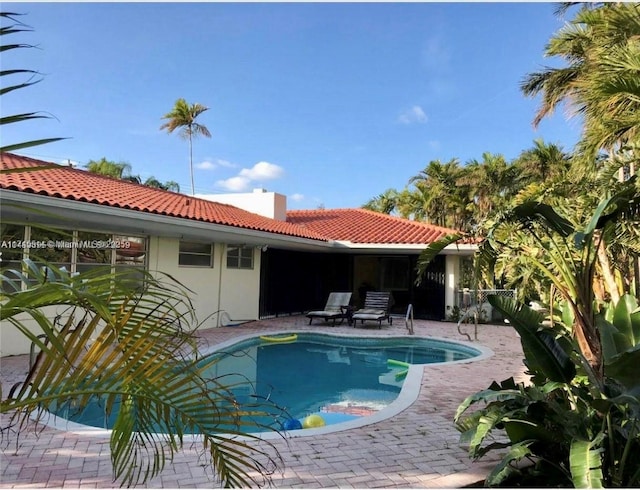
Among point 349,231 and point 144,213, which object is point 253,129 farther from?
point 144,213

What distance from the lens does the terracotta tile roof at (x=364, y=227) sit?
20.0 meters

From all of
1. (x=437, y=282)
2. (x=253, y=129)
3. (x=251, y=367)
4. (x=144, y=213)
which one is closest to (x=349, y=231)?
(x=437, y=282)

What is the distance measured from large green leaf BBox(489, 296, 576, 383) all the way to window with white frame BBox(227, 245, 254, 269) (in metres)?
13.8

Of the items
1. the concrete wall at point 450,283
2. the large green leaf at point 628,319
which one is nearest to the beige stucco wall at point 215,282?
the concrete wall at point 450,283

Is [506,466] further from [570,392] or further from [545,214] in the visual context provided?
[545,214]

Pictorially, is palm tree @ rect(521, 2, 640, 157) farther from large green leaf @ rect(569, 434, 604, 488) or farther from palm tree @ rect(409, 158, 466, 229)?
palm tree @ rect(409, 158, 466, 229)

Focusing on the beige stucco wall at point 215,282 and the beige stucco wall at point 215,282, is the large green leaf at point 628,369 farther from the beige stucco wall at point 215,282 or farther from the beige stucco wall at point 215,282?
the beige stucco wall at point 215,282

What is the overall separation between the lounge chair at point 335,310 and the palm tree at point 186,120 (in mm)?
19479

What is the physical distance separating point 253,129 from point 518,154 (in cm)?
2200

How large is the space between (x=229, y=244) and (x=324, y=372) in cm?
749

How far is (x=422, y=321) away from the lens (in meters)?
20.1

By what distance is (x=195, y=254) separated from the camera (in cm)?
1603

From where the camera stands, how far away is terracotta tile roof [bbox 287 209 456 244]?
2005cm

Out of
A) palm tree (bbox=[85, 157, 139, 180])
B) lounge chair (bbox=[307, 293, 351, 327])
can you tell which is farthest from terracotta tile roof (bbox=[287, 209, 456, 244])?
palm tree (bbox=[85, 157, 139, 180])
